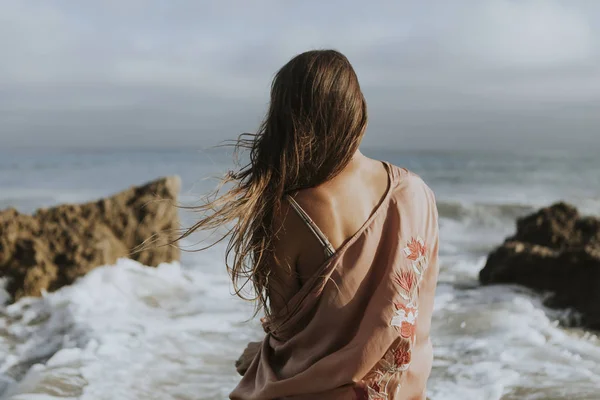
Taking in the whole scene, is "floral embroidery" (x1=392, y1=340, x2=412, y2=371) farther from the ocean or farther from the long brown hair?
the ocean

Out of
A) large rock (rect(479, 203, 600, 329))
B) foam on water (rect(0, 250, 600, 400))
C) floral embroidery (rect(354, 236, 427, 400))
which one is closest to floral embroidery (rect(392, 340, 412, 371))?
floral embroidery (rect(354, 236, 427, 400))

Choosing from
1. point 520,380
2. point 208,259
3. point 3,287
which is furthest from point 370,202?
point 208,259

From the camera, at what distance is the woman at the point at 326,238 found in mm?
2041

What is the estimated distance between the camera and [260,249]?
6.88 feet

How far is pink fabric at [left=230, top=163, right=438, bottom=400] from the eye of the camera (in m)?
2.11

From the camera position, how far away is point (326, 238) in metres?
2.05

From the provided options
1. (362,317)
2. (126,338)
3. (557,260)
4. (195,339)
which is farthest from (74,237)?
(362,317)

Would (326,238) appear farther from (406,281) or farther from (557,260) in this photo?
(557,260)

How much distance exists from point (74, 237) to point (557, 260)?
483cm

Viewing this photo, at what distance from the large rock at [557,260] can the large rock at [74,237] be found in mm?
3529

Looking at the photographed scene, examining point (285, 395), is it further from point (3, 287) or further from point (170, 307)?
point (3, 287)

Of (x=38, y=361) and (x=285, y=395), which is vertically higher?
(x=285, y=395)

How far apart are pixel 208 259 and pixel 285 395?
7.01 meters

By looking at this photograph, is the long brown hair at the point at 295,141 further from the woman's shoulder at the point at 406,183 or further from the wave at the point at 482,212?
the wave at the point at 482,212
